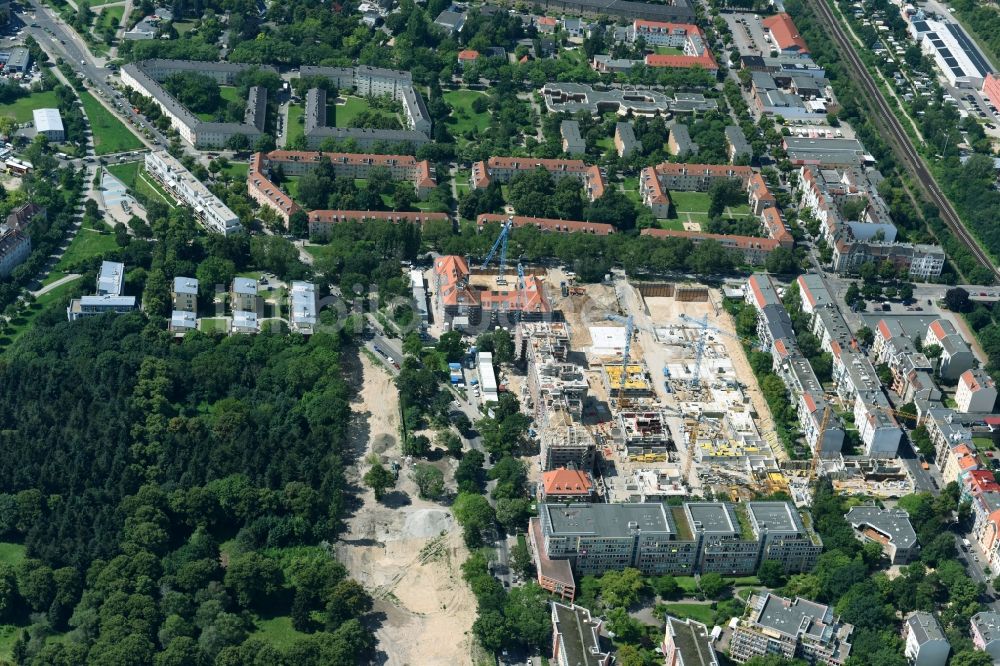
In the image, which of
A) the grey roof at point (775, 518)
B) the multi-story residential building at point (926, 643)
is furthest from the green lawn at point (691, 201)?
the multi-story residential building at point (926, 643)

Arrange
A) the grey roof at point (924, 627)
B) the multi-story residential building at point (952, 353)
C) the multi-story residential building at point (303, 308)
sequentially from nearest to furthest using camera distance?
the grey roof at point (924, 627) → the multi-story residential building at point (952, 353) → the multi-story residential building at point (303, 308)

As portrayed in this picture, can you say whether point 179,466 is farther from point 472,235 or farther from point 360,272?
point 472,235

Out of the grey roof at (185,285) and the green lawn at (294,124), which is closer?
the grey roof at (185,285)

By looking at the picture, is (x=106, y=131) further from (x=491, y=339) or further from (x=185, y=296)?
(x=491, y=339)

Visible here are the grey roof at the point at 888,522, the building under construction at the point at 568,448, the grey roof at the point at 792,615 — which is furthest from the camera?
the building under construction at the point at 568,448

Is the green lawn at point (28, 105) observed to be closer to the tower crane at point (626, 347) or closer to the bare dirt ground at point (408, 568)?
the bare dirt ground at point (408, 568)

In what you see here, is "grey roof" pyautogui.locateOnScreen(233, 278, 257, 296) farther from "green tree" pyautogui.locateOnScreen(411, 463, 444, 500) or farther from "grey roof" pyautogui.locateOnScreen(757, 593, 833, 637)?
"grey roof" pyautogui.locateOnScreen(757, 593, 833, 637)

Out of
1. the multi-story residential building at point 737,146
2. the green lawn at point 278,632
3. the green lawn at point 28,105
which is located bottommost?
the multi-story residential building at point 737,146
